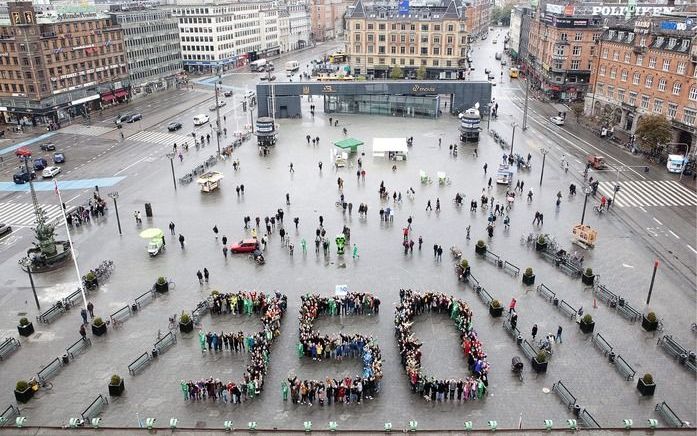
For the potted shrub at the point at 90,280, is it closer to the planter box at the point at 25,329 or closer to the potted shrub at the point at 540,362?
the planter box at the point at 25,329

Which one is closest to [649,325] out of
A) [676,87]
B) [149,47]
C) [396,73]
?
[676,87]

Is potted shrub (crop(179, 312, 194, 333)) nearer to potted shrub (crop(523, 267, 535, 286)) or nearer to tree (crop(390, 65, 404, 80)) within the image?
potted shrub (crop(523, 267, 535, 286))

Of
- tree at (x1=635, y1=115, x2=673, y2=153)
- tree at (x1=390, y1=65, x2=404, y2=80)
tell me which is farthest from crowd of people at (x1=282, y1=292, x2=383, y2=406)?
tree at (x1=390, y1=65, x2=404, y2=80)

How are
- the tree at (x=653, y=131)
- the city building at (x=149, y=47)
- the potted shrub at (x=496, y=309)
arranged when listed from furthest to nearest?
the city building at (x=149, y=47) → the tree at (x=653, y=131) → the potted shrub at (x=496, y=309)

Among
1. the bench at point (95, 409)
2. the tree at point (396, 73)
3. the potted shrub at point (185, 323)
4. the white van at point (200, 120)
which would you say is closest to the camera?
the bench at point (95, 409)

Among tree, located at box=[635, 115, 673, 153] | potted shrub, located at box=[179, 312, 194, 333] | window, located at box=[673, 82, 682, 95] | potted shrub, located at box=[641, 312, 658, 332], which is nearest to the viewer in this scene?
potted shrub, located at box=[641, 312, 658, 332]

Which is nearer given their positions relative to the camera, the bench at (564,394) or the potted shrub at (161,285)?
the bench at (564,394)

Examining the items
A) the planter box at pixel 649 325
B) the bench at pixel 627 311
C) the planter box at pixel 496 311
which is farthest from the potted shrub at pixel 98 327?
the planter box at pixel 649 325

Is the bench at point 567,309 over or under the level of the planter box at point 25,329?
under
